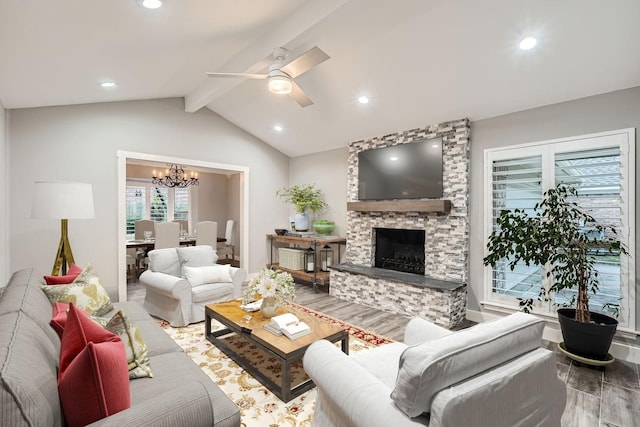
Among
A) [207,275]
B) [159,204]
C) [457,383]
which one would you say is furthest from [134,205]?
[457,383]

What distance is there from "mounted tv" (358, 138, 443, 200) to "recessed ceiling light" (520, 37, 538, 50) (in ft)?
4.63

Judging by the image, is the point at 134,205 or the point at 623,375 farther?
the point at 134,205

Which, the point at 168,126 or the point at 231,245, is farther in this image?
the point at 231,245

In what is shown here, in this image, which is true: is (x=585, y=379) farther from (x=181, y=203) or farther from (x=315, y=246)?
(x=181, y=203)

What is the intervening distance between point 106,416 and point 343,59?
3377 millimetres

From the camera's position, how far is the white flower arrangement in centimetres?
260

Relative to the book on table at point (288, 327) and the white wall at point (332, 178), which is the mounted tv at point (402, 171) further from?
the book on table at point (288, 327)

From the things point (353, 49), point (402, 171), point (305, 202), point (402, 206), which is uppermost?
point (353, 49)

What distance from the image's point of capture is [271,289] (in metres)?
2.60

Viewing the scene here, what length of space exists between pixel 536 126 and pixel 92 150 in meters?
5.33

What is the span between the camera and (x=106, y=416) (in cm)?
111

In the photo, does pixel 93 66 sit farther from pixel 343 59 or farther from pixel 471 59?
pixel 471 59

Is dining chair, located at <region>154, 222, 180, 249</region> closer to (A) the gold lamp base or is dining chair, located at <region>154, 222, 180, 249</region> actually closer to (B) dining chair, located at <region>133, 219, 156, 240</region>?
(B) dining chair, located at <region>133, 219, 156, 240</region>

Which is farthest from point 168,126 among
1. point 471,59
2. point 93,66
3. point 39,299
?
point 471,59
